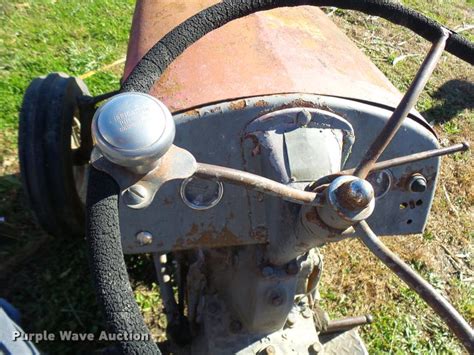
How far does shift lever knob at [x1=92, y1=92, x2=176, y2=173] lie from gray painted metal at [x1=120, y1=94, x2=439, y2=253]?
22.4 inches

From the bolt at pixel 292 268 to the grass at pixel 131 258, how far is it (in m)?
1.21

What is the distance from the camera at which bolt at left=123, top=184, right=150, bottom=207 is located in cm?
79

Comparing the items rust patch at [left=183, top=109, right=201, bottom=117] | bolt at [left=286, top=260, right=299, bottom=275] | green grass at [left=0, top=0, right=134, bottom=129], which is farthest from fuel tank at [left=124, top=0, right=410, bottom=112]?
green grass at [left=0, top=0, right=134, bottom=129]

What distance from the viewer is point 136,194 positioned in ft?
2.61

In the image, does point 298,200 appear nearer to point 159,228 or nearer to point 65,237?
point 159,228

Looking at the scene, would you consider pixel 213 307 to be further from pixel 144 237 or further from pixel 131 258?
pixel 131 258

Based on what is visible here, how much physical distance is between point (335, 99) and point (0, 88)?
9.25 ft

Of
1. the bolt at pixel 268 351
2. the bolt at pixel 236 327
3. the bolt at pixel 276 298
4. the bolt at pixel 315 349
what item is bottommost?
the bolt at pixel 315 349

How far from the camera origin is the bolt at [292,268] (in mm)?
1401

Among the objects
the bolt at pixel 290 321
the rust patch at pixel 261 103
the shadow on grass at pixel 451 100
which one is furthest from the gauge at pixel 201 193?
the shadow on grass at pixel 451 100

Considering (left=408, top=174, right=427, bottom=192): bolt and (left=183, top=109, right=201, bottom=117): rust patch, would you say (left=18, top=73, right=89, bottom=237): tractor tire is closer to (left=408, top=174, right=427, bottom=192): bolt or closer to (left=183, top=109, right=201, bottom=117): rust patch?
(left=183, top=109, right=201, bottom=117): rust patch

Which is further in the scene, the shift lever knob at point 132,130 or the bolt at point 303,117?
the bolt at point 303,117

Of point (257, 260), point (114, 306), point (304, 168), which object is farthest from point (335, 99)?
point (114, 306)

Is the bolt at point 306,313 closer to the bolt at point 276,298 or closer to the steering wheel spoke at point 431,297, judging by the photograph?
the bolt at point 276,298
